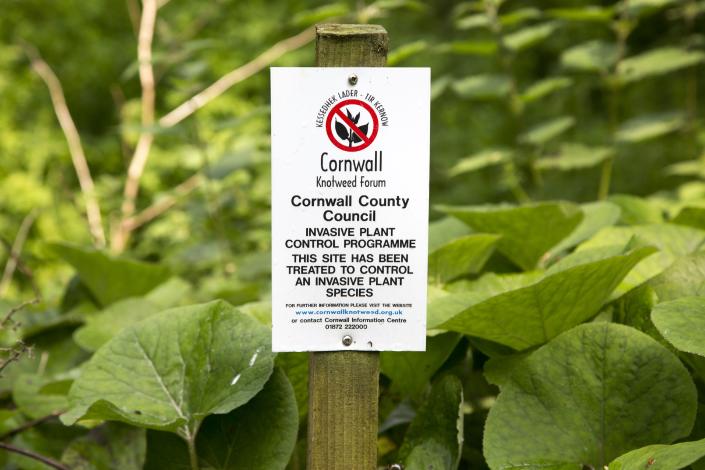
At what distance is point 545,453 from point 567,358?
17 cm

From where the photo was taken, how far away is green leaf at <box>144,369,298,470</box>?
1.33 metres

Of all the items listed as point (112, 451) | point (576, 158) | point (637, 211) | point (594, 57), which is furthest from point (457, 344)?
point (594, 57)

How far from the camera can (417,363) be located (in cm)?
150

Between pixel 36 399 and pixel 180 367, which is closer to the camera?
pixel 180 367

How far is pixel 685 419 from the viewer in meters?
1.23

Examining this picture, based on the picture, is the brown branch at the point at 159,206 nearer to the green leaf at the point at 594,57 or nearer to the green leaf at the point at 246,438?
the green leaf at the point at 594,57

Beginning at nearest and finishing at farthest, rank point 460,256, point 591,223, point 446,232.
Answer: point 460,256 < point 591,223 < point 446,232

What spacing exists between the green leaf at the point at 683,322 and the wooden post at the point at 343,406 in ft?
1.42

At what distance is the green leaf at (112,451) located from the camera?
5.11 ft

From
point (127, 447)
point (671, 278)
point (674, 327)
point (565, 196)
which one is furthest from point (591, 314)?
point (565, 196)

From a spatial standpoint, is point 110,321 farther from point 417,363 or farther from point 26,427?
point 417,363

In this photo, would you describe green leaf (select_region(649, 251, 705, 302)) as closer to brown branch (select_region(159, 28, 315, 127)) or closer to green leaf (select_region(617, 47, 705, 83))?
green leaf (select_region(617, 47, 705, 83))

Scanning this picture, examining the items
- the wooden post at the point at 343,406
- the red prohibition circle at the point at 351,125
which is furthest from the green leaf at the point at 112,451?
the red prohibition circle at the point at 351,125

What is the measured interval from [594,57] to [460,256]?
148cm
